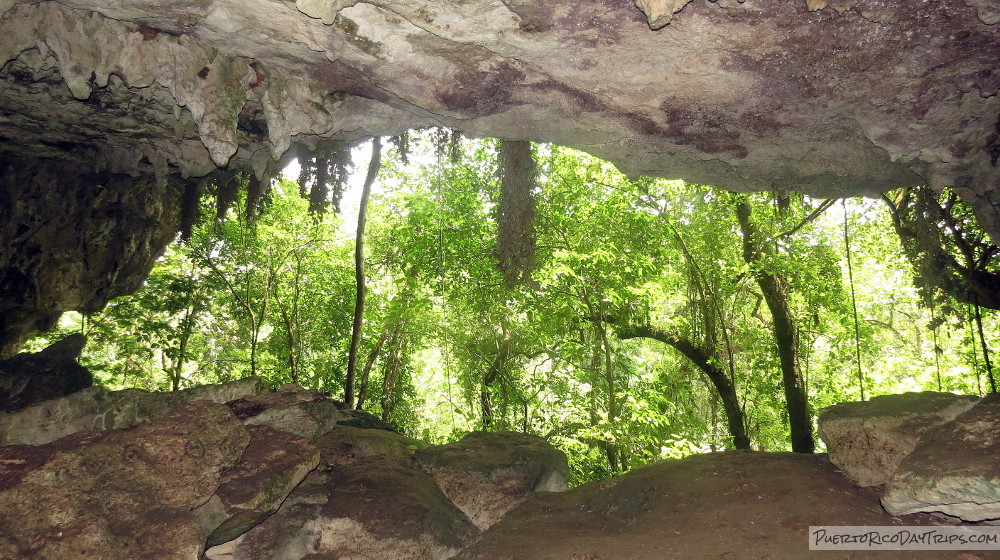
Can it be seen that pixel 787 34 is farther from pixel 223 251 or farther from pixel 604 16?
pixel 223 251

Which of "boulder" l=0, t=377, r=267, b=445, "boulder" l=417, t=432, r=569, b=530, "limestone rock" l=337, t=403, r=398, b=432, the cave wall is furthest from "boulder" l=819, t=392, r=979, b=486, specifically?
"boulder" l=0, t=377, r=267, b=445

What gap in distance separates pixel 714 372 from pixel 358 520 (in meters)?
7.89

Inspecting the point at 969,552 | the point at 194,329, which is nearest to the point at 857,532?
the point at 969,552

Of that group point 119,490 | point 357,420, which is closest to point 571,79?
point 119,490

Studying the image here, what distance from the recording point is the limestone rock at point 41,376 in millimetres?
6703

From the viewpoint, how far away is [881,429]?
4805 mm

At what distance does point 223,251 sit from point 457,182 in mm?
5358

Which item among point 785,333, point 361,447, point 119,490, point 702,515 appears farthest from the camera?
point 785,333

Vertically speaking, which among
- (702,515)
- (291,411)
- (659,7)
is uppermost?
(659,7)

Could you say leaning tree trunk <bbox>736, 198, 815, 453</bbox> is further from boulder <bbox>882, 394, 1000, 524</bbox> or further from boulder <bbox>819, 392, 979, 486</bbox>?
boulder <bbox>882, 394, 1000, 524</bbox>

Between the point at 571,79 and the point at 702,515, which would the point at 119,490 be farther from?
the point at 571,79

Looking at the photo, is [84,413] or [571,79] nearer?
[571,79]

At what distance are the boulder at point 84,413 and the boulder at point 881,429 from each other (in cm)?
652

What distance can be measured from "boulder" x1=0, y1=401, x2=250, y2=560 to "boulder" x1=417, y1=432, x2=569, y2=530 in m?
2.24
